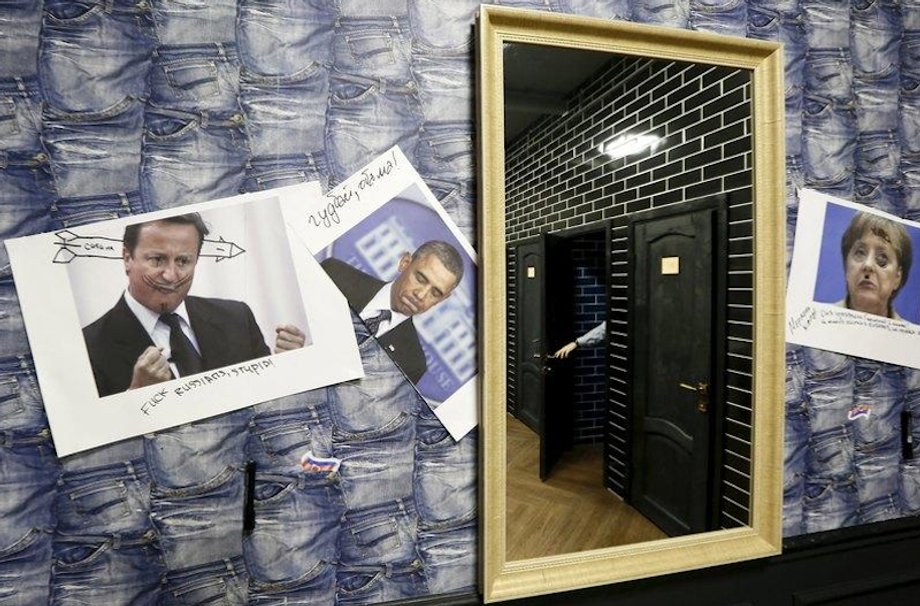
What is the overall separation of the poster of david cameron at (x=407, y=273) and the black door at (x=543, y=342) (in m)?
0.11

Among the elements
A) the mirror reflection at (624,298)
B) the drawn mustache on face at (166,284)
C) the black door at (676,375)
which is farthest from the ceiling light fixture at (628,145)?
the drawn mustache on face at (166,284)

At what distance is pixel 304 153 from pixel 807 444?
1.47 m

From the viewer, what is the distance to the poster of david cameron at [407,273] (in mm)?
952

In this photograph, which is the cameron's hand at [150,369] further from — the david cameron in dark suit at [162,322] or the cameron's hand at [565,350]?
the cameron's hand at [565,350]

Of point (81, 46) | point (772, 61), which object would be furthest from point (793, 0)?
point (81, 46)

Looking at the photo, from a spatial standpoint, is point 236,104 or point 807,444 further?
point 807,444

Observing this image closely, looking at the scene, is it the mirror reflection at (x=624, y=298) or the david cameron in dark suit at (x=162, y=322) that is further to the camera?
the mirror reflection at (x=624, y=298)

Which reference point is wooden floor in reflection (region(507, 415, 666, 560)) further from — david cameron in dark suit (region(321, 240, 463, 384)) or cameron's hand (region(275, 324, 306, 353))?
cameron's hand (region(275, 324, 306, 353))

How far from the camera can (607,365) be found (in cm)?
109

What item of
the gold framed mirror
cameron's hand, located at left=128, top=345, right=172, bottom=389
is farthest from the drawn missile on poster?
the gold framed mirror

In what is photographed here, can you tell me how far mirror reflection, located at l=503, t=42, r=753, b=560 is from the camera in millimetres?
1004

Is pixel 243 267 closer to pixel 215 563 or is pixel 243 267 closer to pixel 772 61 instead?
pixel 215 563

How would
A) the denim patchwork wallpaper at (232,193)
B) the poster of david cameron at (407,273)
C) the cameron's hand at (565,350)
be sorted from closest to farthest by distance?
1. the denim patchwork wallpaper at (232,193)
2. the poster of david cameron at (407,273)
3. the cameron's hand at (565,350)

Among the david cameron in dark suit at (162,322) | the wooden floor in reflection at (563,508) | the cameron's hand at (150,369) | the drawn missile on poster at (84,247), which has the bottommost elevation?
the wooden floor in reflection at (563,508)
